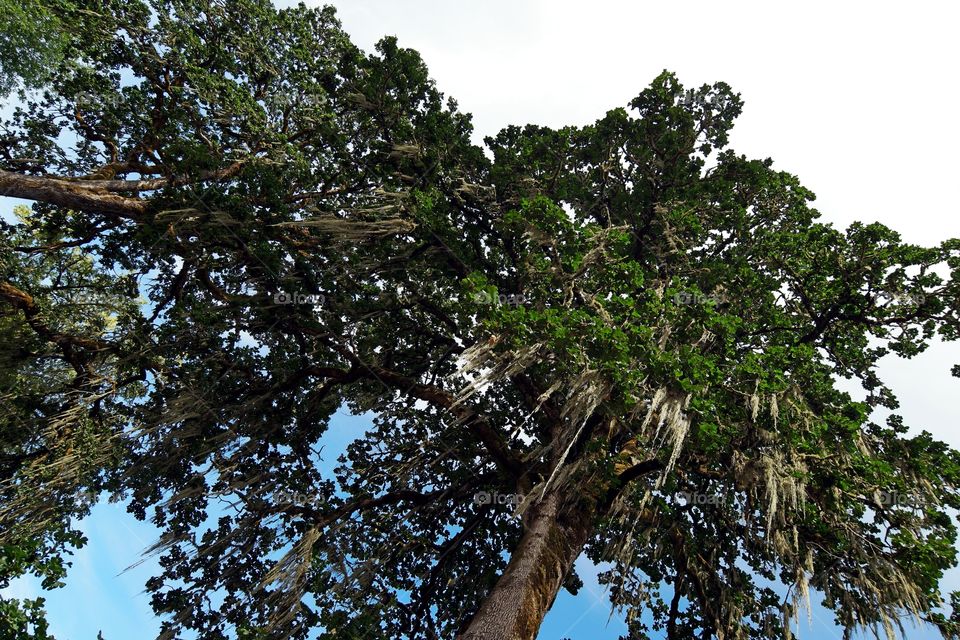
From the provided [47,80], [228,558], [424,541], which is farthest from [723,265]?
[47,80]

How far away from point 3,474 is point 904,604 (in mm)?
11886
